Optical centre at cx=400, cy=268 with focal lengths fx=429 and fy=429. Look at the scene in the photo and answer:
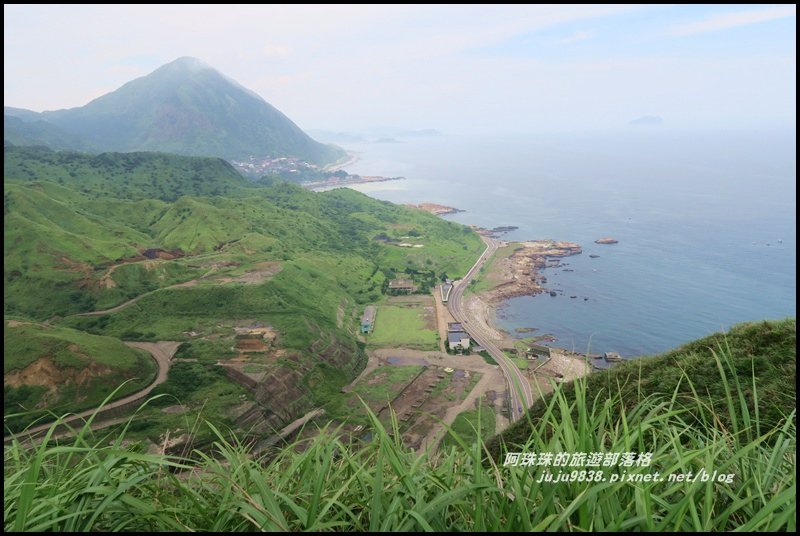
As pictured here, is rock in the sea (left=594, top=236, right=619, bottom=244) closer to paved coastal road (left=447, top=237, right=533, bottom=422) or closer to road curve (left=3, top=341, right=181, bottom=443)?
paved coastal road (left=447, top=237, right=533, bottom=422)

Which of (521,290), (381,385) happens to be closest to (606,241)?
(521,290)

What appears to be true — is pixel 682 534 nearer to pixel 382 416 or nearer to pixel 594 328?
pixel 382 416

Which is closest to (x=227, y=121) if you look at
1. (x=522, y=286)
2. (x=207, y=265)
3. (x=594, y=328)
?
(x=207, y=265)

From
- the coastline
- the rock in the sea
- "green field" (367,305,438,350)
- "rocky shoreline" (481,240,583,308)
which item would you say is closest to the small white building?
"green field" (367,305,438,350)

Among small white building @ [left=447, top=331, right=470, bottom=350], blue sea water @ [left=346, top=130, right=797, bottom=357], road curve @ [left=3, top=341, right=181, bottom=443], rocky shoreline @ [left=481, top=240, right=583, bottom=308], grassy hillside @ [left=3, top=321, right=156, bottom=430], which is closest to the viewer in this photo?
grassy hillside @ [left=3, top=321, right=156, bottom=430]

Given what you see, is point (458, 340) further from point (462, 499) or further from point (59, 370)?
point (462, 499)

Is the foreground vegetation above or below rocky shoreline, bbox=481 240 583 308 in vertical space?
above
